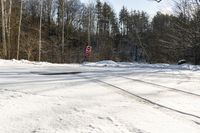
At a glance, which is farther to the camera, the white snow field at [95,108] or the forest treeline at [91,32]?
the forest treeline at [91,32]

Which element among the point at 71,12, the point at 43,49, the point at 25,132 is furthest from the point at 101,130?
the point at 71,12

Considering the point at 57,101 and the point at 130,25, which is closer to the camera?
the point at 57,101

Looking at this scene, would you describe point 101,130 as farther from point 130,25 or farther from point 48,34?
point 130,25

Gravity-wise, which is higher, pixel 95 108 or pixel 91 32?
pixel 91 32

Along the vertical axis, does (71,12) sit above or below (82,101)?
above

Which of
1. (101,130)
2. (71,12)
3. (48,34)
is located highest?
(71,12)

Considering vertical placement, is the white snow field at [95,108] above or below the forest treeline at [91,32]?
below

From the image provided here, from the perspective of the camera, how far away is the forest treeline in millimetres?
37969

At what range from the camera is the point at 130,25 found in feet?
329

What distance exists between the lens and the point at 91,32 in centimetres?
8106

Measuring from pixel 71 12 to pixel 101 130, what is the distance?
69.8 metres

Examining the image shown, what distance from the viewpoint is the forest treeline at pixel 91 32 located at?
37969mm

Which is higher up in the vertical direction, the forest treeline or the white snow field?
the forest treeline

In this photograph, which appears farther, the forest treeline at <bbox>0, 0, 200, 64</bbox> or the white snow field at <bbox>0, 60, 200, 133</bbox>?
the forest treeline at <bbox>0, 0, 200, 64</bbox>
